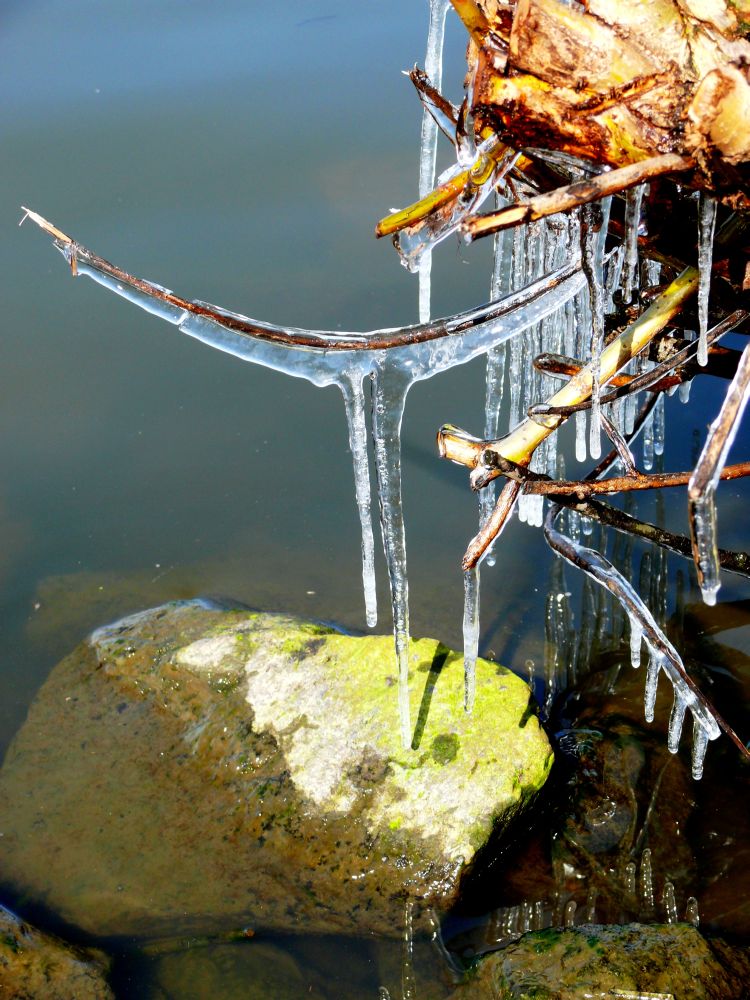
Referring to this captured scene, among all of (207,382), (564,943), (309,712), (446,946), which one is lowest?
(446,946)

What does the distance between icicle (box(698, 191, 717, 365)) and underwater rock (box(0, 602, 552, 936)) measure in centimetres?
165

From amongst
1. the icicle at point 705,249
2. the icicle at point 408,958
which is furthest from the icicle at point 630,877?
the icicle at point 705,249

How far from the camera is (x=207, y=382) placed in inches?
201

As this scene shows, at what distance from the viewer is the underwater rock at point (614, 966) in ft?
6.83

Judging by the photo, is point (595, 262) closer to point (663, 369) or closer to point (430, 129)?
point (663, 369)

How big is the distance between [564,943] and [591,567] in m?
0.98

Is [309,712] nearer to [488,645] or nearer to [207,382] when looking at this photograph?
[488,645]

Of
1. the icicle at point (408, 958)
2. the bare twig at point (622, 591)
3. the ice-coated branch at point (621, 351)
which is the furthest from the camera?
the icicle at point (408, 958)

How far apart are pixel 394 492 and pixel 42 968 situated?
157 cm

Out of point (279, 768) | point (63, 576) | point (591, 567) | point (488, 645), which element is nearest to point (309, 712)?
point (279, 768)

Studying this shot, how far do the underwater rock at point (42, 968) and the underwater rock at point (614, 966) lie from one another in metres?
1.00

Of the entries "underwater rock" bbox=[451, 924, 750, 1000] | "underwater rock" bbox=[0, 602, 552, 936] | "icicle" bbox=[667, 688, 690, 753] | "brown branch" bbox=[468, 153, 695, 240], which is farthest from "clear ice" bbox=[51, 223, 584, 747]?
"underwater rock" bbox=[451, 924, 750, 1000]

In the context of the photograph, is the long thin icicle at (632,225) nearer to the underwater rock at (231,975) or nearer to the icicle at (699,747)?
the icicle at (699,747)

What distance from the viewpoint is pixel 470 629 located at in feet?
8.44
